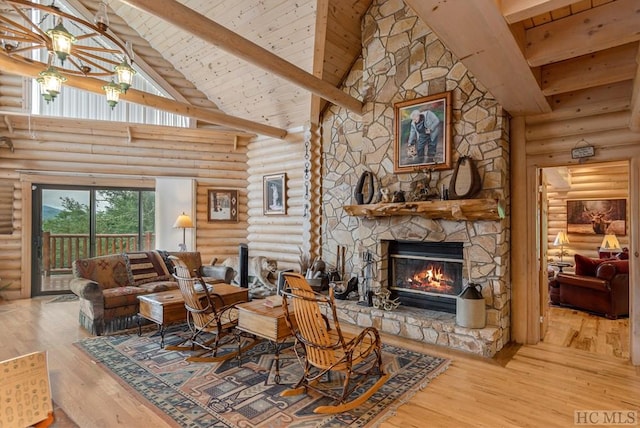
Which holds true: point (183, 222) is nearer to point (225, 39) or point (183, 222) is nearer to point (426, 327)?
point (225, 39)

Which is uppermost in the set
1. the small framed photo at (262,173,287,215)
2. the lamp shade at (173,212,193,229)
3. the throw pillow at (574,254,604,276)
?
the small framed photo at (262,173,287,215)

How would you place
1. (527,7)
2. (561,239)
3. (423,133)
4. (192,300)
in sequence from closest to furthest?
(527,7) < (192,300) < (423,133) < (561,239)

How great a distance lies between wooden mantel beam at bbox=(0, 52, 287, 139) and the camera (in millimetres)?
3959

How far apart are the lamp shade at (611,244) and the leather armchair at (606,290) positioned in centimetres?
184

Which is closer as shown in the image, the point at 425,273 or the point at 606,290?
the point at 425,273

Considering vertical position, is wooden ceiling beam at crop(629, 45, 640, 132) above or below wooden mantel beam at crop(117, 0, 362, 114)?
below

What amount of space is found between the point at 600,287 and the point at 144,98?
760 centimetres

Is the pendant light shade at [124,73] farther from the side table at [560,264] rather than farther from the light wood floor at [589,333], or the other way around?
the side table at [560,264]

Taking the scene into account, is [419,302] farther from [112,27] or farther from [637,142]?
[112,27]

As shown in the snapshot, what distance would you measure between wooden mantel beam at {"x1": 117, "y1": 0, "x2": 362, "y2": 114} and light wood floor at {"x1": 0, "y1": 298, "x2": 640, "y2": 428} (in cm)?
326

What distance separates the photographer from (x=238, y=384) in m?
3.28

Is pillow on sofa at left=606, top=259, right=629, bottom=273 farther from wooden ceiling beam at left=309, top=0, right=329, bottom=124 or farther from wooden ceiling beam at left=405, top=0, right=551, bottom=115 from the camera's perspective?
wooden ceiling beam at left=309, top=0, right=329, bottom=124

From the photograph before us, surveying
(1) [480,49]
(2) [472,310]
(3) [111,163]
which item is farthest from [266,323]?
(3) [111,163]

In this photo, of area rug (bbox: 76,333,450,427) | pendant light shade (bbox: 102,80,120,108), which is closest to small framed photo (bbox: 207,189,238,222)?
area rug (bbox: 76,333,450,427)
